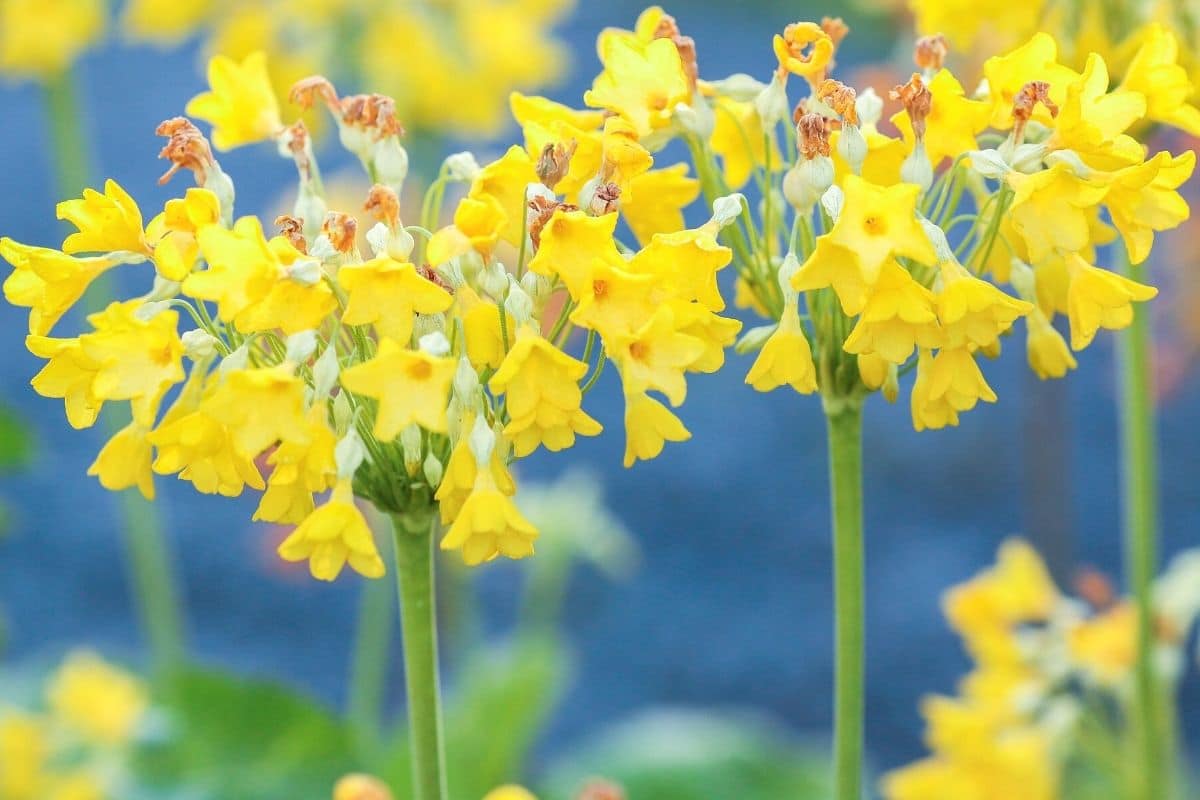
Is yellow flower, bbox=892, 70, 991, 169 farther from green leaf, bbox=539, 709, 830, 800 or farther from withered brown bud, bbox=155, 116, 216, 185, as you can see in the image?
green leaf, bbox=539, 709, 830, 800

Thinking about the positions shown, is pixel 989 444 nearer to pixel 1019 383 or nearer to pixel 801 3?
pixel 1019 383

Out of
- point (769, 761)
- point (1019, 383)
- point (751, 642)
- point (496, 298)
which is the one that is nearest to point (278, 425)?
point (496, 298)

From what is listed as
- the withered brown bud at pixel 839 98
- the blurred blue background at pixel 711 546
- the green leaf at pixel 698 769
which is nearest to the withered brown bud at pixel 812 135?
the withered brown bud at pixel 839 98

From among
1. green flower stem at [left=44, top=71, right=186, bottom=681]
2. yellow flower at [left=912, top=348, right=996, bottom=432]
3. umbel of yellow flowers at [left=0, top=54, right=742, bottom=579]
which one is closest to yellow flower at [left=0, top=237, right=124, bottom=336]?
umbel of yellow flowers at [left=0, top=54, right=742, bottom=579]

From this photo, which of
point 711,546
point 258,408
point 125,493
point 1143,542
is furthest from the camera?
point 711,546

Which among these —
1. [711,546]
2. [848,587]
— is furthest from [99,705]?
[711,546]

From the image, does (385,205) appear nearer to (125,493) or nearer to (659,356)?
(659,356)
